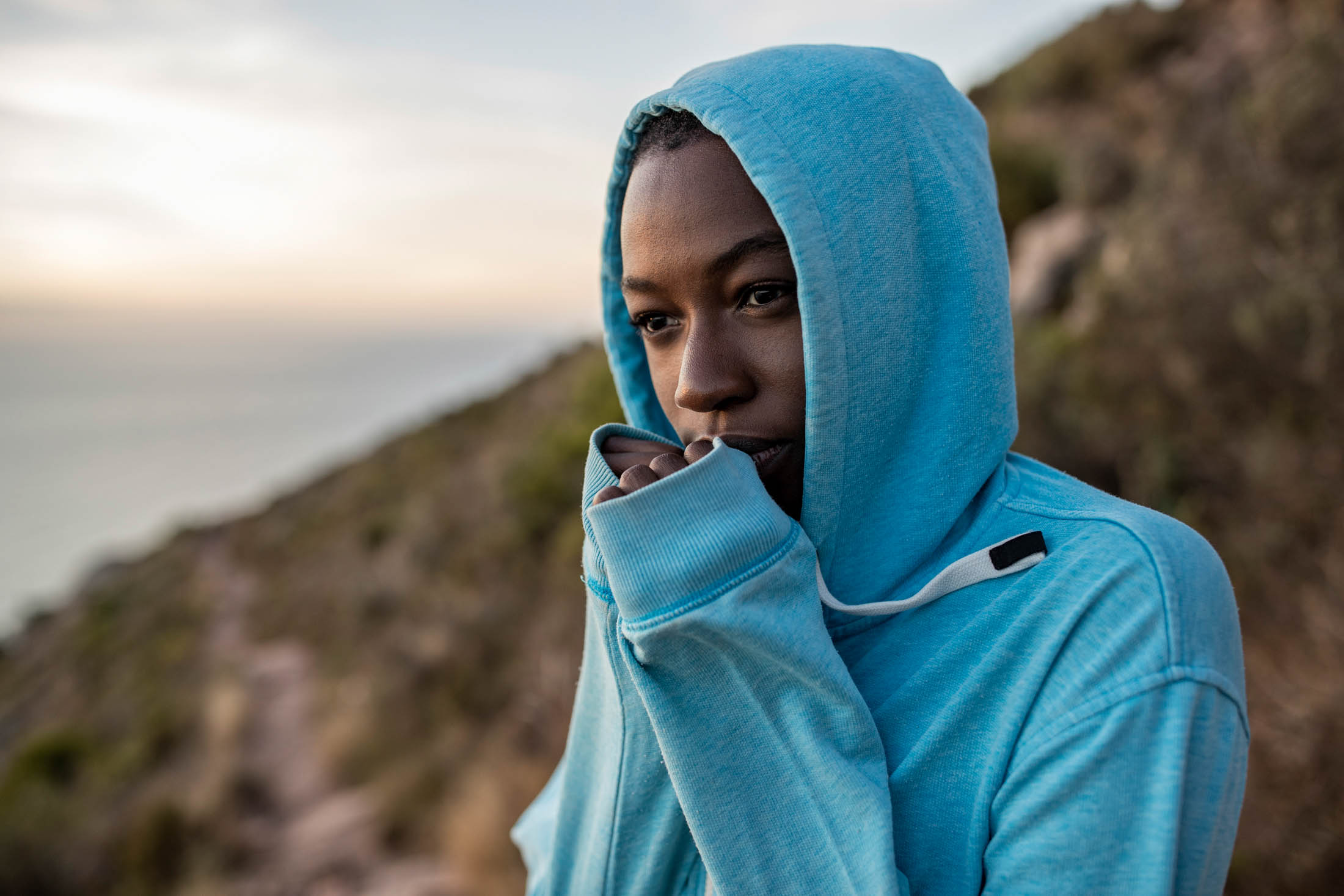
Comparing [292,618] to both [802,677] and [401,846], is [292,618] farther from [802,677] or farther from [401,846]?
[802,677]

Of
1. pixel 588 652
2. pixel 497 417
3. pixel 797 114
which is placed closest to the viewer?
pixel 797 114

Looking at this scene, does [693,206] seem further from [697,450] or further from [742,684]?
[742,684]

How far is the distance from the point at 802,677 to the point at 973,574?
28cm

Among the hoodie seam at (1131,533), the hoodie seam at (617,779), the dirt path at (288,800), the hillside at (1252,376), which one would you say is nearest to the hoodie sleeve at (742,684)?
the hoodie seam at (617,779)

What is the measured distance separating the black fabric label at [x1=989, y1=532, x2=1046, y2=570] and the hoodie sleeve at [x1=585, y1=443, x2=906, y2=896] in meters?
0.24

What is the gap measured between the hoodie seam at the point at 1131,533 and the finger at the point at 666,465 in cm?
46

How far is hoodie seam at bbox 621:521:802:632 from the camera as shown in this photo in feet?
3.03

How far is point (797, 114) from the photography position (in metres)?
1.10

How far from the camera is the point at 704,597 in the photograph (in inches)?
36.4

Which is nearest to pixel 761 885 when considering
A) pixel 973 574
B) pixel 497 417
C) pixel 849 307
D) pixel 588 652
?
pixel 973 574

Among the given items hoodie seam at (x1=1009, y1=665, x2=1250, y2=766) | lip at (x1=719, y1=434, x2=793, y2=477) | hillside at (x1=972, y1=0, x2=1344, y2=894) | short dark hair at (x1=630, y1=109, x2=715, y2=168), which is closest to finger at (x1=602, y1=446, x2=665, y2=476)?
lip at (x1=719, y1=434, x2=793, y2=477)

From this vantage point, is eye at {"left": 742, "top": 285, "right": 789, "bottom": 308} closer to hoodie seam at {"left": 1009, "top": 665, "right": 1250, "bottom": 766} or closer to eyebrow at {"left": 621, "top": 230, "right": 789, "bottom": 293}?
eyebrow at {"left": 621, "top": 230, "right": 789, "bottom": 293}

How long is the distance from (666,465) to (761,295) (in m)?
0.28

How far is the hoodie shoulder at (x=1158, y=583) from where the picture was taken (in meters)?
0.86
